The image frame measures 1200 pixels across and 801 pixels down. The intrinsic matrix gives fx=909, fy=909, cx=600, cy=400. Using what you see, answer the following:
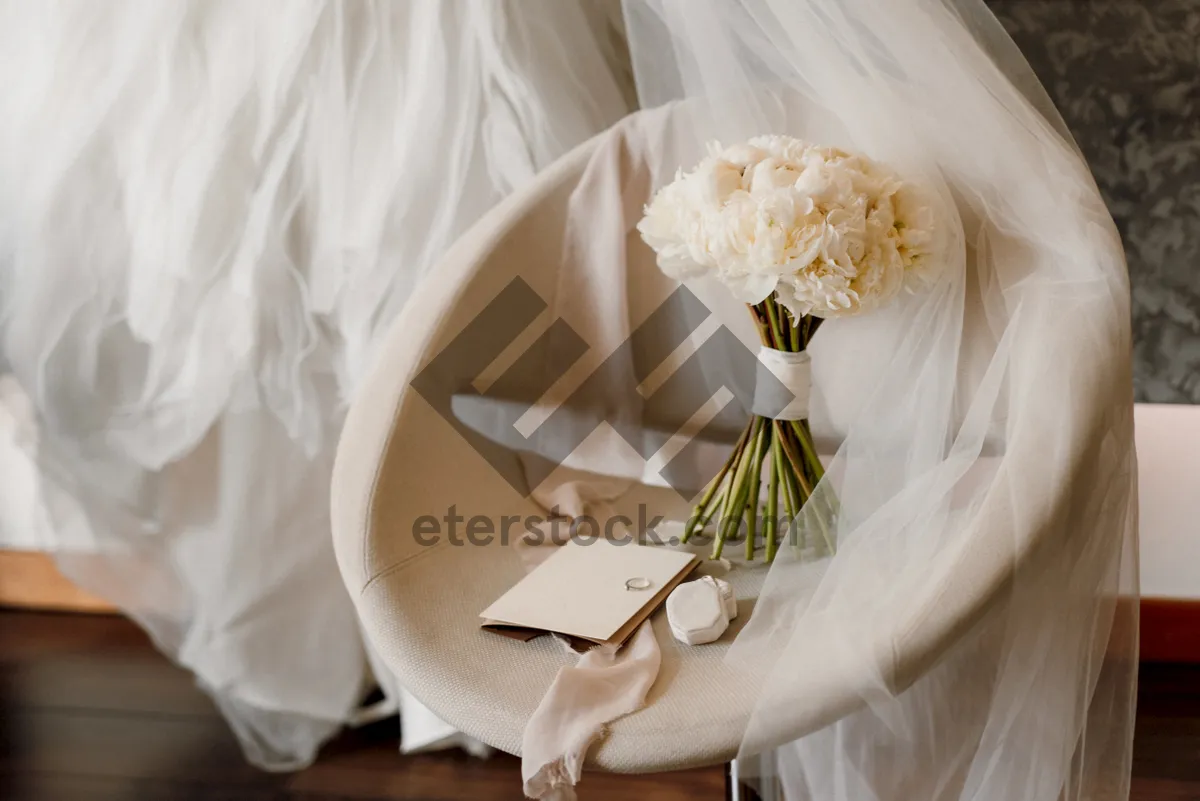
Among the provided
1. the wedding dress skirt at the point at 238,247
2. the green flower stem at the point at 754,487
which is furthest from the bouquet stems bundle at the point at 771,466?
the wedding dress skirt at the point at 238,247

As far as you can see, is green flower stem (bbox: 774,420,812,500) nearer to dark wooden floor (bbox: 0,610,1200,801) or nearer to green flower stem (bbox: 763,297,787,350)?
Answer: green flower stem (bbox: 763,297,787,350)

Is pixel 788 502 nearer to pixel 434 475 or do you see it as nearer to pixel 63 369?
pixel 434 475

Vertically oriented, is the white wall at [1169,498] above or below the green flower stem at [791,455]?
below

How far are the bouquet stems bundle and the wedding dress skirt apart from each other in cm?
40

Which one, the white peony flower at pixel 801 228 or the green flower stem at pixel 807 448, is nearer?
the white peony flower at pixel 801 228

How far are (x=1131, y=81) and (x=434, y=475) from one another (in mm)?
944

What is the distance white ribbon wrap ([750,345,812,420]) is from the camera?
2.51ft

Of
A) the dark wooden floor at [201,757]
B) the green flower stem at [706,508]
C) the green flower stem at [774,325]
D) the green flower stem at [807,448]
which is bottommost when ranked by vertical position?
the dark wooden floor at [201,757]

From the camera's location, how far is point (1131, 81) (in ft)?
3.57

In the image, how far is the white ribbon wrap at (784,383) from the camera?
30.1 inches

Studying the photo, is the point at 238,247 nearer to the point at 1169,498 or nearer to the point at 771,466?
the point at 771,466

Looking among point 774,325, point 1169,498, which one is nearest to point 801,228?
point 774,325

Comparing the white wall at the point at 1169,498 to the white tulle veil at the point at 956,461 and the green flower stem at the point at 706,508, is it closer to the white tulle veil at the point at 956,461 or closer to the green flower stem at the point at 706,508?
the white tulle veil at the point at 956,461

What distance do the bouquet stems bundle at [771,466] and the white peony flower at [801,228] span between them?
48 mm
